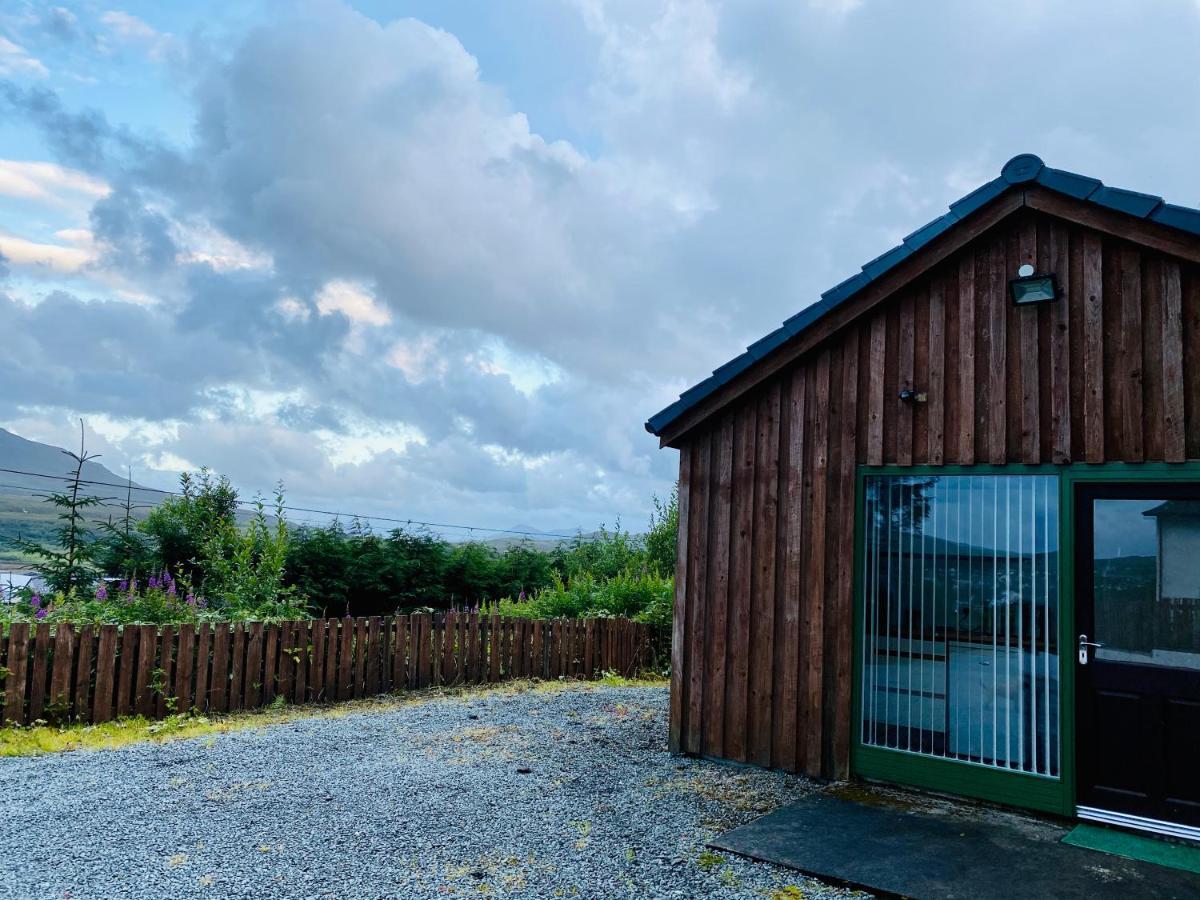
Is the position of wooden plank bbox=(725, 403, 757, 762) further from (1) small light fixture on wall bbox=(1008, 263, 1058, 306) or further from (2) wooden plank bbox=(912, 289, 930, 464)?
(1) small light fixture on wall bbox=(1008, 263, 1058, 306)

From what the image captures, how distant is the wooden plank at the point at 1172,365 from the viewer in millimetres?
5234

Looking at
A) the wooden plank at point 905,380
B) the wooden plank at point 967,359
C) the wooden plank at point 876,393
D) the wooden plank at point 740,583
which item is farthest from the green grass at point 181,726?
the wooden plank at point 967,359

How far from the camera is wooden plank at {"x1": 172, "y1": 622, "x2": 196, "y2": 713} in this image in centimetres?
840

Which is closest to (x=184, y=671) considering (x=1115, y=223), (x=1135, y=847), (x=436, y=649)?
(x=436, y=649)

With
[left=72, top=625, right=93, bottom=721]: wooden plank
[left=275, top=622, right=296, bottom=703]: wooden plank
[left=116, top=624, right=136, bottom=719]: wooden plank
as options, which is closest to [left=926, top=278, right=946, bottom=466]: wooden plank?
[left=275, top=622, right=296, bottom=703]: wooden plank

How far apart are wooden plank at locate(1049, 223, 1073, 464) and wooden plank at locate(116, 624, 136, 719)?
8.37 meters

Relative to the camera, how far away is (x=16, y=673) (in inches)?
302

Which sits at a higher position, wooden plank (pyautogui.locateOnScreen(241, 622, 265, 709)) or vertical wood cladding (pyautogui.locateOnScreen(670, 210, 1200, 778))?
vertical wood cladding (pyautogui.locateOnScreen(670, 210, 1200, 778))

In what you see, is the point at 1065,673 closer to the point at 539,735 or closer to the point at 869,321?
the point at 869,321

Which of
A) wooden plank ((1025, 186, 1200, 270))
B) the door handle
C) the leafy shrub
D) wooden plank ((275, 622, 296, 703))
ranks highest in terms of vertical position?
wooden plank ((1025, 186, 1200, 270))

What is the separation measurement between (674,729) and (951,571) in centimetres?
277

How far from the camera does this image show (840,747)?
20.7 ft

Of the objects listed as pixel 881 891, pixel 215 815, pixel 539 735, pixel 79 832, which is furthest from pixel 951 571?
pixel 79 832

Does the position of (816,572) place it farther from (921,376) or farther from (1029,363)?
(1029,363)
